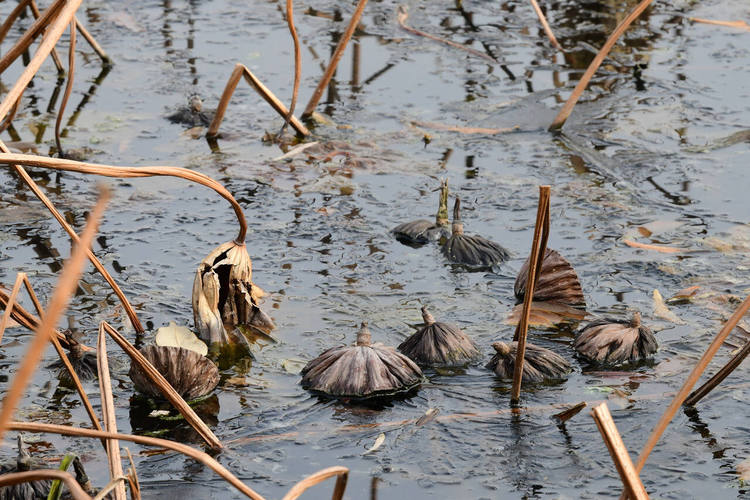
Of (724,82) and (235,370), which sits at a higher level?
(724,82)

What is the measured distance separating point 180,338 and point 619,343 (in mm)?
1054

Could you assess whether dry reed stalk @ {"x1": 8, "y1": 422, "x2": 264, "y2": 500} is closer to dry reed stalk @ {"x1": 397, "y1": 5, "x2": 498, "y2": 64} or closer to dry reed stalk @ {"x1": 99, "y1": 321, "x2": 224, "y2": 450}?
dry reed stalk @ {"x1": 99, "y1": 321, "x2": 224, "y2": 450}

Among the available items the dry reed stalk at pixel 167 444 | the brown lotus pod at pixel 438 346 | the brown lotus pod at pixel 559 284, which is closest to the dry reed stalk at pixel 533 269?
the brown lotus pod at pixel 438 346

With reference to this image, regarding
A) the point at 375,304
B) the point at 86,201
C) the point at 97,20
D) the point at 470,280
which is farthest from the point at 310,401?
the point at 97,20

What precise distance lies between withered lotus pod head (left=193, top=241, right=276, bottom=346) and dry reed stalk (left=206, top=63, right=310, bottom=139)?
124cm

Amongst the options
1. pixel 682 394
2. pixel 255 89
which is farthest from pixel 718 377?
pixel 255 89

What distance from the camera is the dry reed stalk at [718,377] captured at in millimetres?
2021

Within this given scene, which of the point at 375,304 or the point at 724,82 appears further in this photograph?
the point at 724,82

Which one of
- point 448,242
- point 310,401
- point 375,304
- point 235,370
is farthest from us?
point 448,242

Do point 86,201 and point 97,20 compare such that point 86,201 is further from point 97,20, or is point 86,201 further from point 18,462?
point 97,20

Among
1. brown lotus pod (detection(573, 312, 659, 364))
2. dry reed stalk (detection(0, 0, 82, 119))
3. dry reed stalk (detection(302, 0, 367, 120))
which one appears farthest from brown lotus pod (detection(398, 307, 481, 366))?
dry reed stalk (detection(302, 0, 367, 120))

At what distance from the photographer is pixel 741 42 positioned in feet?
16.1

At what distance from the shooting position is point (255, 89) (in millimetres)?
3732

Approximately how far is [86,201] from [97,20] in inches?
80.8
